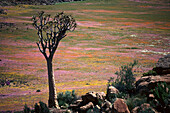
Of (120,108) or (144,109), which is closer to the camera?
(144,109)

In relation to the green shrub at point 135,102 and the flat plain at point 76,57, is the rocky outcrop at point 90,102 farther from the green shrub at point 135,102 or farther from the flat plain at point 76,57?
the flat plain at point 76,57

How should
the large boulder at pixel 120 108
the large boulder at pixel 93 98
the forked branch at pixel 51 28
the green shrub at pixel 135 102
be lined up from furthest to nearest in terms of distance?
the forked branch at pixel 51 28 → the large boulder at pixel 93 98 → the green shrub at pixel 135 102 → the large boulder at pixel 120 108

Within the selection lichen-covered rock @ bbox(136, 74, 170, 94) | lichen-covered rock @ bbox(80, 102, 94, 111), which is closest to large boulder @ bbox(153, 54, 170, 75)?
lichen-covered rock @ bbox(136, 74, 170, 94)

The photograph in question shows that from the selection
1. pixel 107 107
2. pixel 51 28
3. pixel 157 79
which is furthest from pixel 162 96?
pixel 51 28

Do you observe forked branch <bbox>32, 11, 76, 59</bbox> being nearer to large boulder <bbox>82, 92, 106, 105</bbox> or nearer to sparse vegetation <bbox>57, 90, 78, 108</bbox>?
sparse vegetation <bbox>57, 90, 78, 108</bbox>

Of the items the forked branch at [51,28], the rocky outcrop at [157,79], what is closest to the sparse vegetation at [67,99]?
the forked branch at [51,28]

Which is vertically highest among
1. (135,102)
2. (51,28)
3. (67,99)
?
(51,28)

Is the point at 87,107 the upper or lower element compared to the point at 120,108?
lower

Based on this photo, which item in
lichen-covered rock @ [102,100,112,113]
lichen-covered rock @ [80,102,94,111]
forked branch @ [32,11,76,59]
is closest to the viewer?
lichen-covered rock @ [102,100,112,113]

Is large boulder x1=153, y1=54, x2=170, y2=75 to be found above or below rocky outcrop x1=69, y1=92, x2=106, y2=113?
above

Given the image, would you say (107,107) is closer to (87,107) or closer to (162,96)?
(87,107)

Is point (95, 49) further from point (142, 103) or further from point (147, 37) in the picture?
point (142, 103)

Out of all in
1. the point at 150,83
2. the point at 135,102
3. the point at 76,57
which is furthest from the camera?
the point at 76,57

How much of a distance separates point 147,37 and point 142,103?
4725 centimetres
